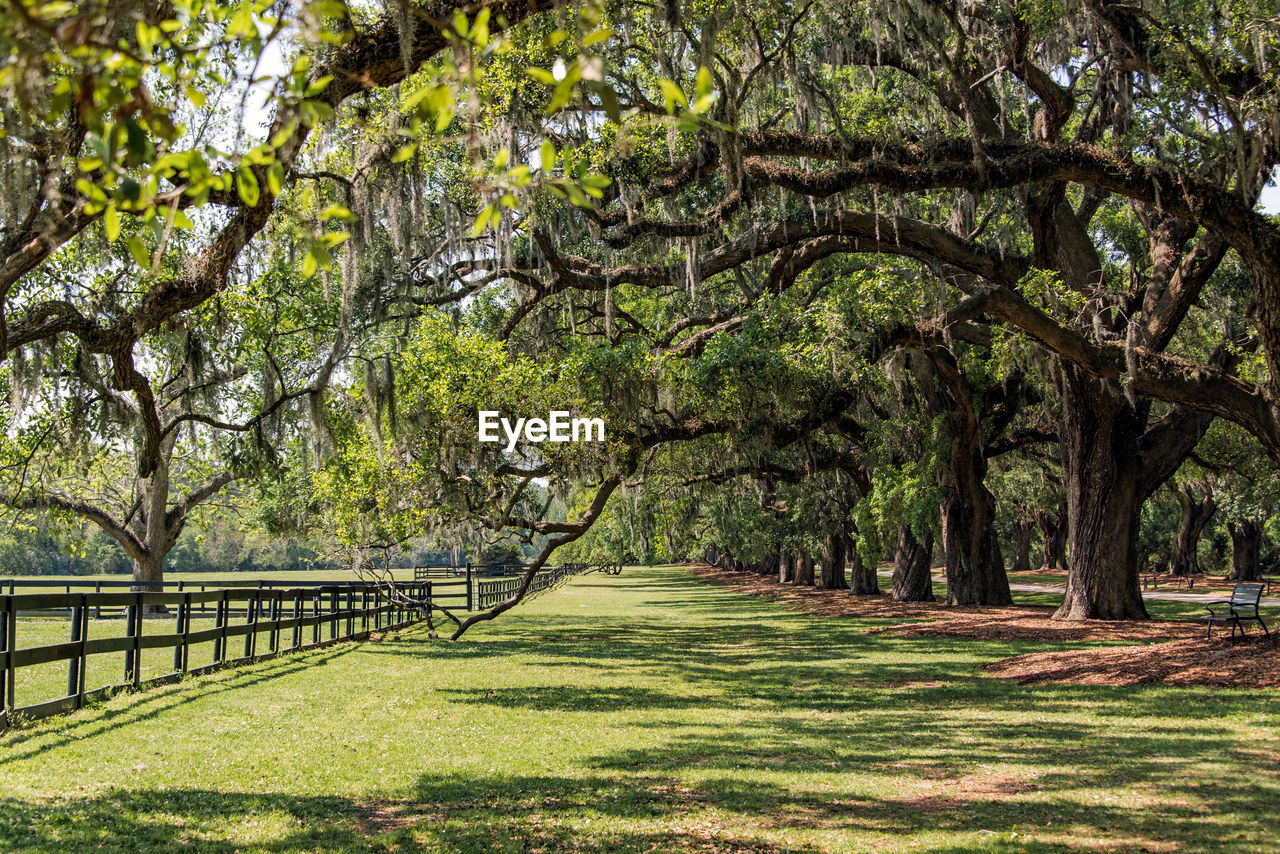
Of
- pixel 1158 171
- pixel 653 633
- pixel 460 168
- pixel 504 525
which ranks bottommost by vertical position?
pixel 653 633

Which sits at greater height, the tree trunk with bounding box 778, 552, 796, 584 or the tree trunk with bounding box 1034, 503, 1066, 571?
the tree trunk with bounding box 1034, 503, 1066, 571

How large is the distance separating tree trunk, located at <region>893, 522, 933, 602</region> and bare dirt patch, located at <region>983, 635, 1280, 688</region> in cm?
1306

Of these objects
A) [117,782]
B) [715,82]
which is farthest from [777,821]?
[715,82]

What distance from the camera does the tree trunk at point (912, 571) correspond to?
84.0ft

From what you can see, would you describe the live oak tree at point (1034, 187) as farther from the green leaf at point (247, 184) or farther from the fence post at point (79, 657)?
the fence post at point (79, 657)

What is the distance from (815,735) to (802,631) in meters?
11.5

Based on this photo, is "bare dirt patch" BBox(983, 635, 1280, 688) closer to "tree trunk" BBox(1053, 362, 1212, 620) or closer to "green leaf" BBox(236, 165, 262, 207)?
"tree trunk" BBox(1053, 362, 1212, 620)

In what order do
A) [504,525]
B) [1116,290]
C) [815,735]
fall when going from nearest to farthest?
[815,735] → [504,525] → [1116,290]

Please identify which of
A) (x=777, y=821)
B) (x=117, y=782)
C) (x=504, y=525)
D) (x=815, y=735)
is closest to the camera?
Answer: (x=777, y=821)

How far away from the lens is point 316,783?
20.0 feet

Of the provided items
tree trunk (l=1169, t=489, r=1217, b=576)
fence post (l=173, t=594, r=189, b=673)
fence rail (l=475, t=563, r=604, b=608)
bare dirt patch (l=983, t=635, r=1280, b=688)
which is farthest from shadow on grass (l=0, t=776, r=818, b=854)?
tree trunk (l=1169, t=489, r=1217, b=576)

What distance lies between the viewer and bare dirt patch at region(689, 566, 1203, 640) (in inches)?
566

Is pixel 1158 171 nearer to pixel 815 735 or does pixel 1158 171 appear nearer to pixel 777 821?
pixel 815 735

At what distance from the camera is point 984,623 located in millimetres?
17984
